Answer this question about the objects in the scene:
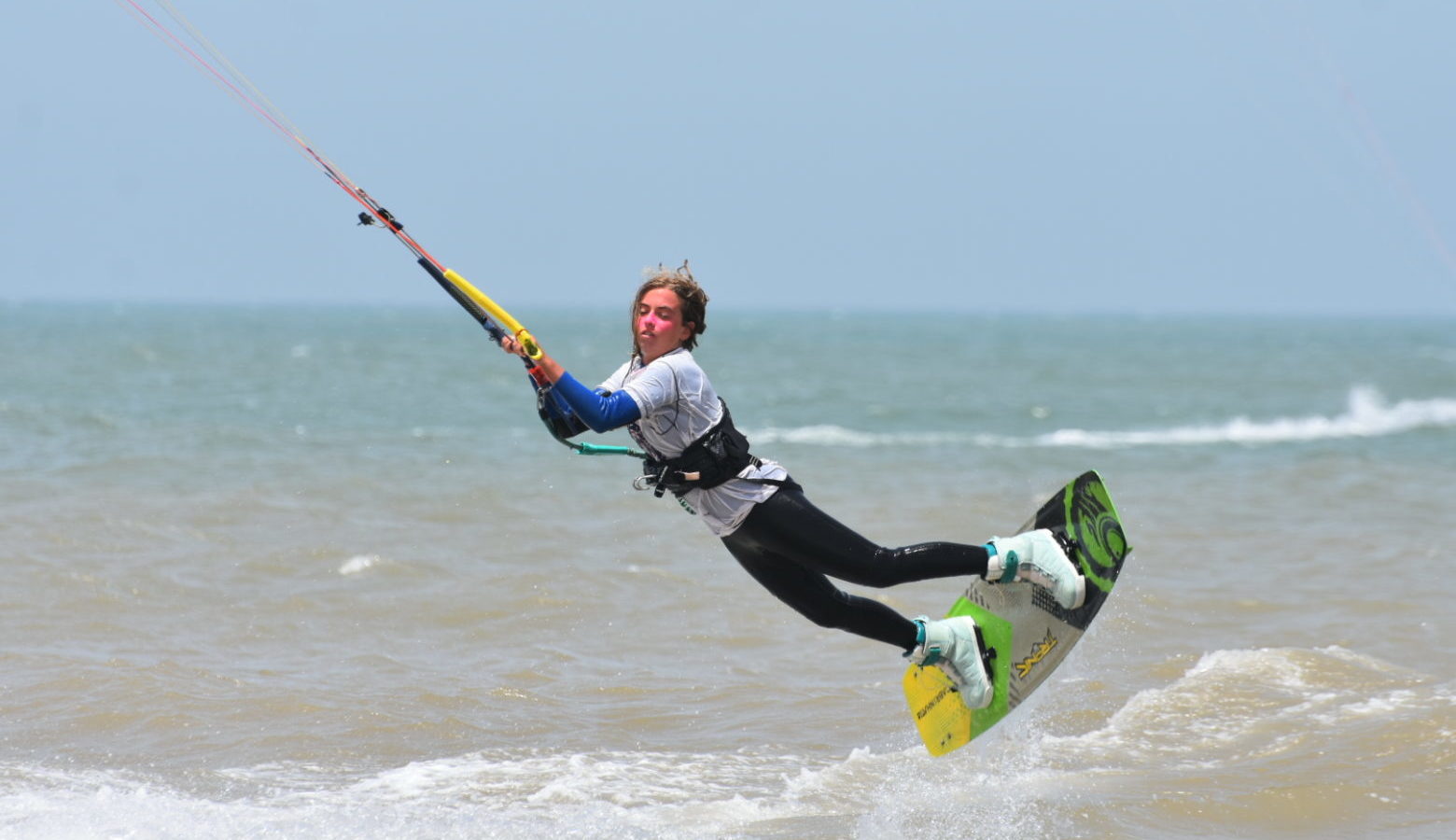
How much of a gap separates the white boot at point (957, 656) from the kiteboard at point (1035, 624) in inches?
4.4

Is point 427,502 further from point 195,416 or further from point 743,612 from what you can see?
point 195,416

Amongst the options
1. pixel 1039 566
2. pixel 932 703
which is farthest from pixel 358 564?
pixel 1039 566

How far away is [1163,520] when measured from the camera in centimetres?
1285

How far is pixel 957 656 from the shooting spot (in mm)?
5820

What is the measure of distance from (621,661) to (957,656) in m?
2.52

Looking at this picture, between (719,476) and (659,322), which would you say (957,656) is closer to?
(719,476)

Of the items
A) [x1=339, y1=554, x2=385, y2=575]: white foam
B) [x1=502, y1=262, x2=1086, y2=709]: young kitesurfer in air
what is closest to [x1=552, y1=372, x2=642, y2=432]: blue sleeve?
[x1=502, y1=262, x2=1086, y2=709]: young kitesurfer in air

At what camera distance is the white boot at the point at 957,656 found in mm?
5742

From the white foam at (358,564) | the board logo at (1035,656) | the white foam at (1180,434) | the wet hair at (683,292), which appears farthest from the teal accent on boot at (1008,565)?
the white foam at (1180,434)

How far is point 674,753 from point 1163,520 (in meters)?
7.88

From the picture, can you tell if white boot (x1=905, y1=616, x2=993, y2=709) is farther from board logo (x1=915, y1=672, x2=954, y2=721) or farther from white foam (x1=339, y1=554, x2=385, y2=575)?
white foam (x1=339, y1=554, x2=385, y2=575)

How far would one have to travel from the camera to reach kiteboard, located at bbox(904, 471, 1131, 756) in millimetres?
5977

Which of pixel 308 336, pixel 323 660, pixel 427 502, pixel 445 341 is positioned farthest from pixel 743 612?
pixel 308 336

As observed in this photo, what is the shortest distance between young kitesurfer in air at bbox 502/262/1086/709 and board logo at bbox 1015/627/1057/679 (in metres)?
0.58
